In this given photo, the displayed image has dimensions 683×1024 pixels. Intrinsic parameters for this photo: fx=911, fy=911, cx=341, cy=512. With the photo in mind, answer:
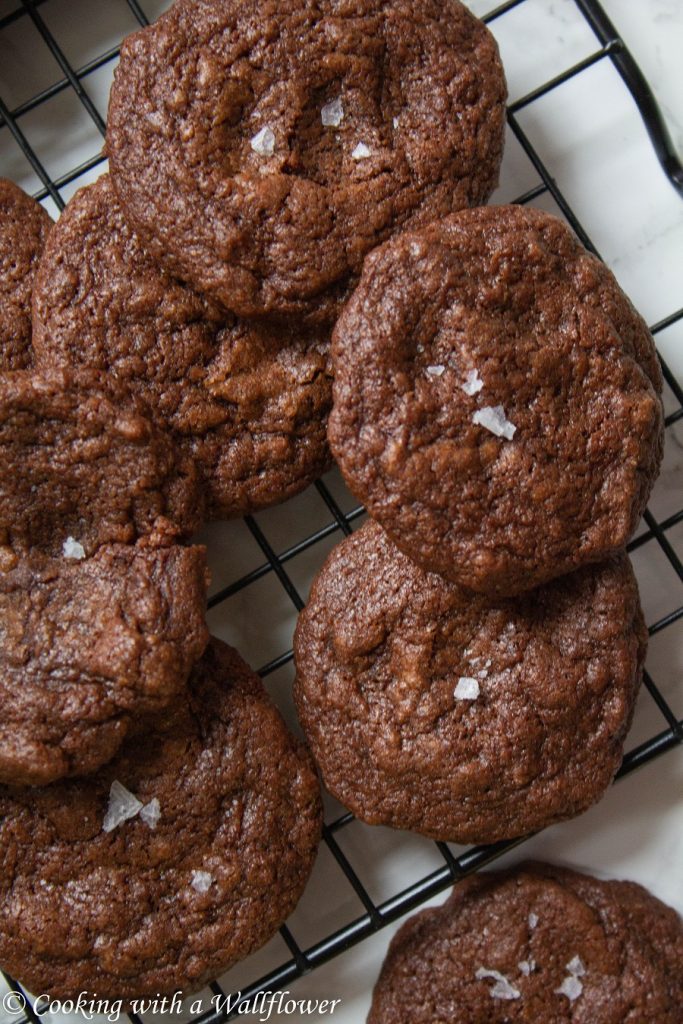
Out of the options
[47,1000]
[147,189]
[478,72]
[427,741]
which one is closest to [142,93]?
[147,189]

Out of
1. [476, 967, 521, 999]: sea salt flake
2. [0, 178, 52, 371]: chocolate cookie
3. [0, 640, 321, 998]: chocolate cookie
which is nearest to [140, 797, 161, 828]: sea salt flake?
[0, 640, 321, 998]: chocolate cookie

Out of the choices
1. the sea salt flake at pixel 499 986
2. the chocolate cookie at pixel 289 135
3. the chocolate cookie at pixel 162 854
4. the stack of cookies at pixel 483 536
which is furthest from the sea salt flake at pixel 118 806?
the chocolate cookie at pixel 289 135

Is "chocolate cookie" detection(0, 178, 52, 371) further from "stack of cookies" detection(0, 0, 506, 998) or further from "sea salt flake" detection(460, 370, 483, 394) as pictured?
"sea salt flake" detection(460, 370, 483, 394)

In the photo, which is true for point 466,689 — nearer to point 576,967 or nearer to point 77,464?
point 576,967

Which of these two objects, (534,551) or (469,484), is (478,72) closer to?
(469,484)

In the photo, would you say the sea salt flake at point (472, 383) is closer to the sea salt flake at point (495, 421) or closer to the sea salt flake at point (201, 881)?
the sea salt flake at point (495, 421)

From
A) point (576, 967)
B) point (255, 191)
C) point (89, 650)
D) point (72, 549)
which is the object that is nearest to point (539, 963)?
point (576, 967)
